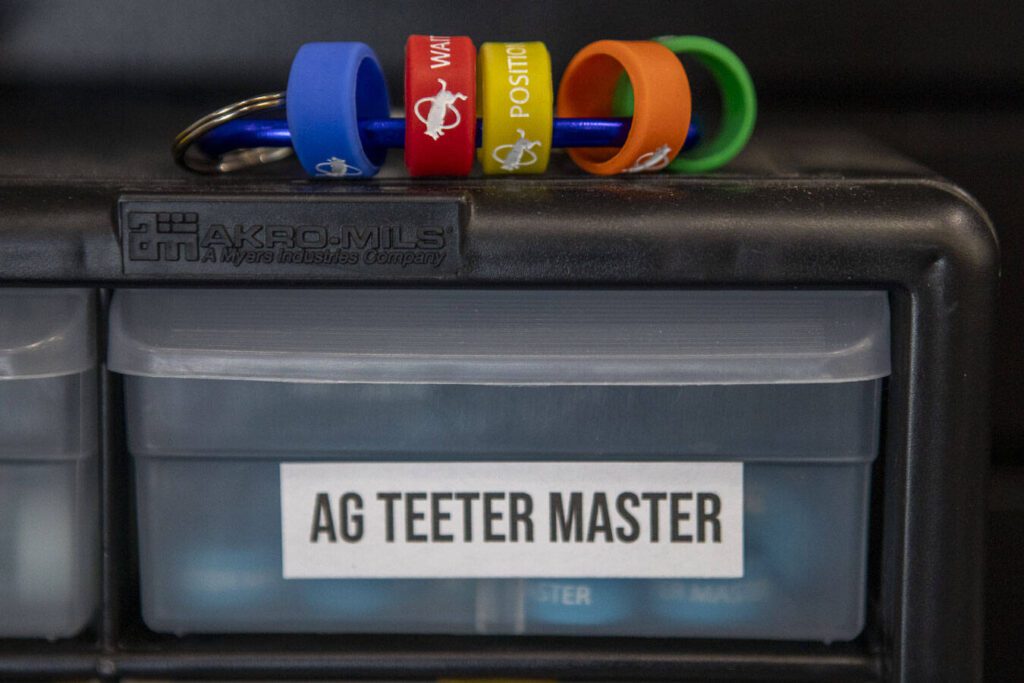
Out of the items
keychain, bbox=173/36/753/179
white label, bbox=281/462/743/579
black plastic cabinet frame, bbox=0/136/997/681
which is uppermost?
keychain, bbox=173/36/753/179

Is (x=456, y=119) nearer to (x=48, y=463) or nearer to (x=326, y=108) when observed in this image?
(x=326, y=108)

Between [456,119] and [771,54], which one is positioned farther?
[771,54]

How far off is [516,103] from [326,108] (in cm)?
9

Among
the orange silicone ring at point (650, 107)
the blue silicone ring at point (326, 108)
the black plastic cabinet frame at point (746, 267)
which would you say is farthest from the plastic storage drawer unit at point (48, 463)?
the orange silicone ring at point (650, 107)

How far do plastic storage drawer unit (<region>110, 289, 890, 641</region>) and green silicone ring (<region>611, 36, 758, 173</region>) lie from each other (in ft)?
0.28

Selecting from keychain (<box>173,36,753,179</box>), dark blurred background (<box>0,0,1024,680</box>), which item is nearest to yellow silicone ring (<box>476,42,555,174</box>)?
keychain (<box>173,36,753,179</box>)

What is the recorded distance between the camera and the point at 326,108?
0.49 meters

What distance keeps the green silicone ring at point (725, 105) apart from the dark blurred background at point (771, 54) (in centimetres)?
20

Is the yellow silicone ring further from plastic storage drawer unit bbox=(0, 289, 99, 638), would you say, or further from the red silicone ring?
plastic storage drawer unit bbox=(0, 289, 99, 638)

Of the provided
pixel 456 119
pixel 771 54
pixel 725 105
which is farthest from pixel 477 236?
pixel 771 54

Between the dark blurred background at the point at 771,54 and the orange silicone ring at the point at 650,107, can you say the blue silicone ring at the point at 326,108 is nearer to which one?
the orange silicone ring at the point at 650,107

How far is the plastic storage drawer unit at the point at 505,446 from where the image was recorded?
0.50m

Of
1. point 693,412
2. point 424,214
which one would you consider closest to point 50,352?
point 424,214

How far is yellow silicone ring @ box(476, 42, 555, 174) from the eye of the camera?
0.50 metres
